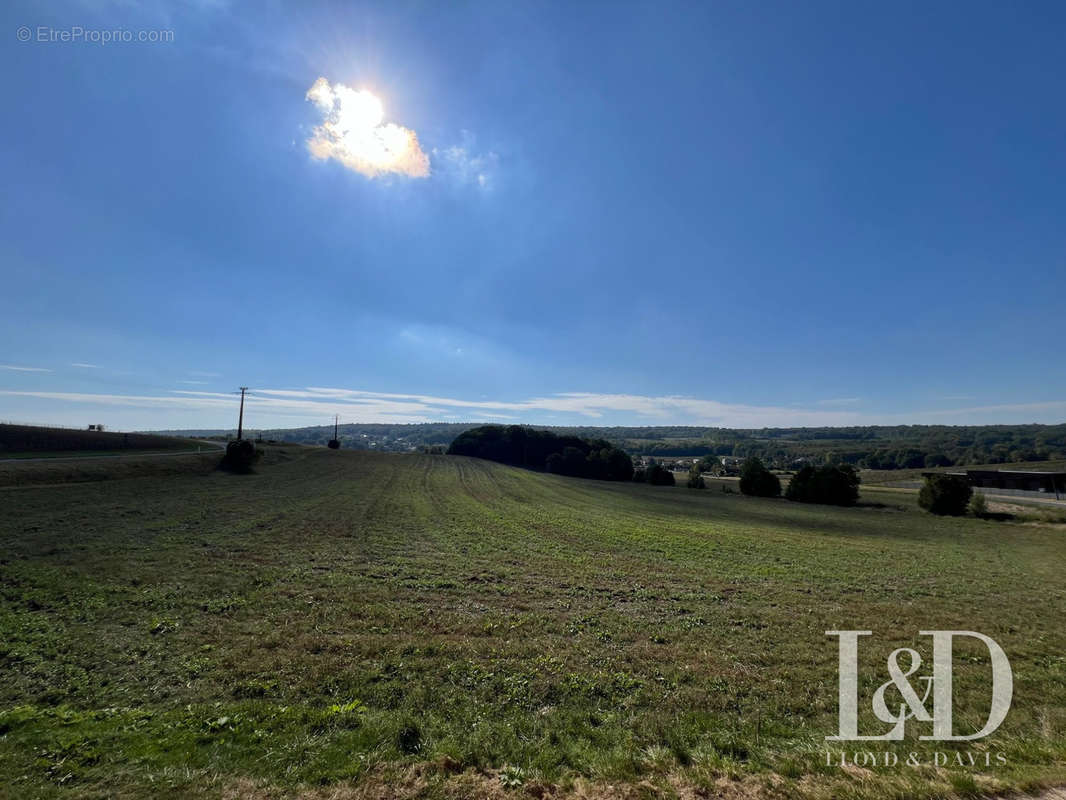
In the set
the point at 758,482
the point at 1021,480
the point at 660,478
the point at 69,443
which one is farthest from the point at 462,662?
the point at 1021,480

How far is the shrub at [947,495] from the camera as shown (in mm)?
50750

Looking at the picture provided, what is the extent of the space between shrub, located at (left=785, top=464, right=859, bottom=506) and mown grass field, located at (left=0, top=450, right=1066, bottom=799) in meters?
43.7

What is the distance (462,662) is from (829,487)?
244 feet

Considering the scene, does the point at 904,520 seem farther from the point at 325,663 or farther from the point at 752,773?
the point at 325,663

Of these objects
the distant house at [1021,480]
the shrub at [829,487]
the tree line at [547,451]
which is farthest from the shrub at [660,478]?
the distant house at [1021,480]

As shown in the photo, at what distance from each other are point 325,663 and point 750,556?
73.8 feet

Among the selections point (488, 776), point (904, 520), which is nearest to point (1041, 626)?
point (488, 776)

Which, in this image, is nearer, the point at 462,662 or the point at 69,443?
the point at 462,662

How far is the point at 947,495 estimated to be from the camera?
168ft

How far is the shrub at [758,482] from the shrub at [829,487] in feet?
14.5

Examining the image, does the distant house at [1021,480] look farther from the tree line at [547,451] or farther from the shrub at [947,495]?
the tree line at [547,451]

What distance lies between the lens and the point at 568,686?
8117mm

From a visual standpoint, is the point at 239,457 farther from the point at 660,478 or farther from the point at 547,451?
the point at 660,478

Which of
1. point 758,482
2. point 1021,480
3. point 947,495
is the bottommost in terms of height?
point 758,482
